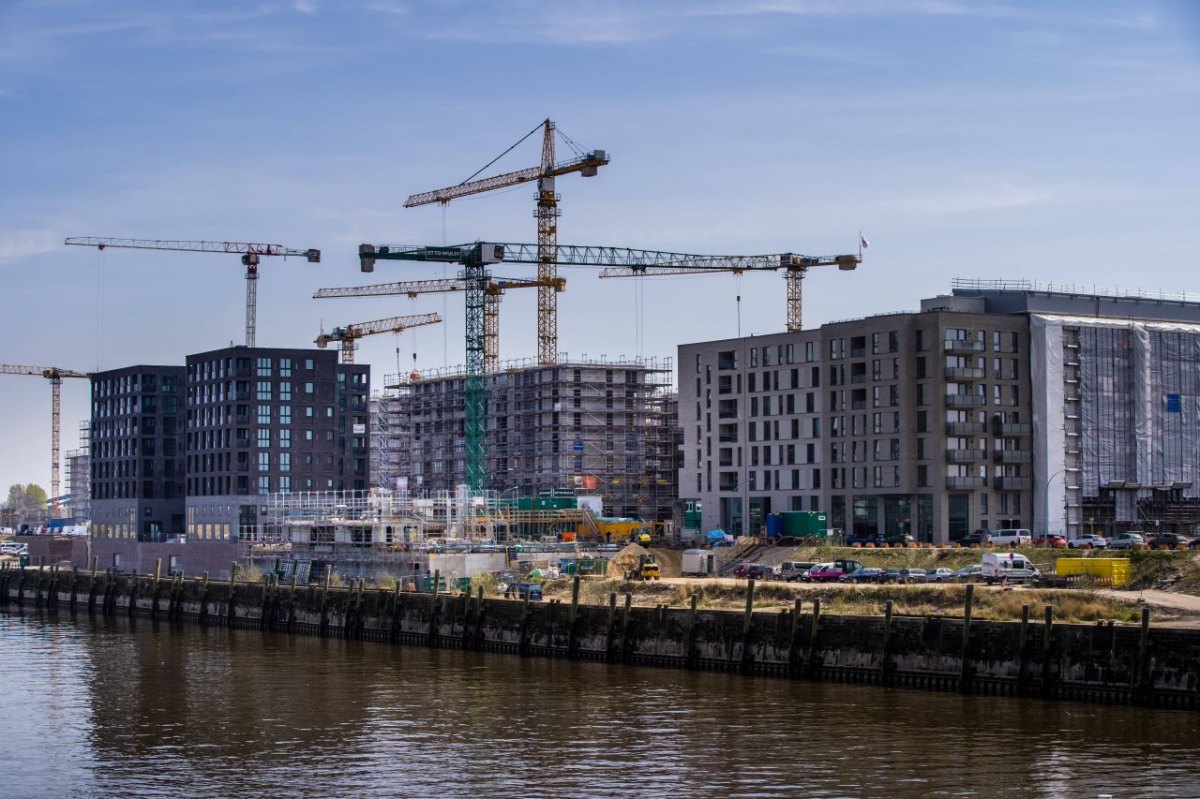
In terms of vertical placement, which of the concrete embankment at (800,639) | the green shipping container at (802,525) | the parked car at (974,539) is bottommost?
the concrete embankment at (800,639)

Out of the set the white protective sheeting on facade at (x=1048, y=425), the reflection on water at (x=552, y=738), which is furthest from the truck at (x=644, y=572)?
the white protective sheeting on facade at (x=1048, y=425)

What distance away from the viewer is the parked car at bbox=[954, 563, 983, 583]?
97769mm

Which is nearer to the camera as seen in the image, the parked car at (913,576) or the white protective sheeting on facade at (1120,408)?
the parked car at (913,576)

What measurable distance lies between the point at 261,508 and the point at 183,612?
3981 cm

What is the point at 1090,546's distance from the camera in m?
116

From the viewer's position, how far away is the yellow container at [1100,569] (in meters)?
92.2

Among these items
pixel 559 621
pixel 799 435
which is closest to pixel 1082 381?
pixel 799 435

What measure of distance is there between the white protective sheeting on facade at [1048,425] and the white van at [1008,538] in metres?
14.6

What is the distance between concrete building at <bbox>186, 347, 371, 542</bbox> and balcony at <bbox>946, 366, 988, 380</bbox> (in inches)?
2721

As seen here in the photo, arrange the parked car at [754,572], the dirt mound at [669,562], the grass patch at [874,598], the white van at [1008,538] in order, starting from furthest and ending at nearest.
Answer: the dirt mound at [669,562] → the white van at [1008,538] → the parked car at [754,572] → the grass patch at [874,598]

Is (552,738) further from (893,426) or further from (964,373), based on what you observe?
(964,373)

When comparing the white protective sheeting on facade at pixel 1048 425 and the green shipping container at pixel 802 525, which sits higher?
the white protective sheeting on facade at pixel 1048 425

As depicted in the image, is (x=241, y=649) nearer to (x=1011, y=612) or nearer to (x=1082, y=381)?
(x=1011, y=612)

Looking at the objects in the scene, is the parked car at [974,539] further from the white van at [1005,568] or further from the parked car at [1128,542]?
the white van at [1005,568]
